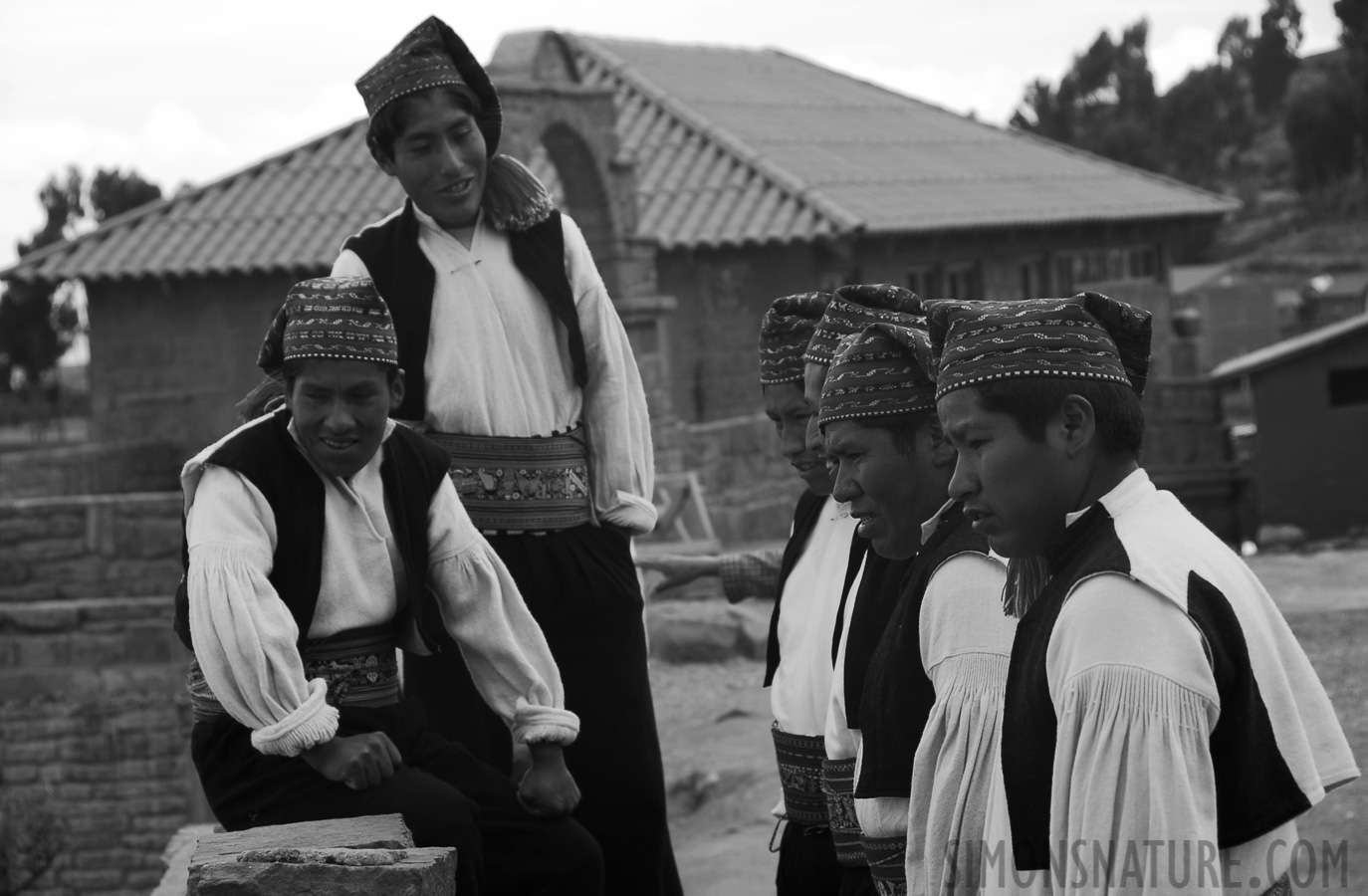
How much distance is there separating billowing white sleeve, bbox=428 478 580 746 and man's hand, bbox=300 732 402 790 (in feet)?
1.25

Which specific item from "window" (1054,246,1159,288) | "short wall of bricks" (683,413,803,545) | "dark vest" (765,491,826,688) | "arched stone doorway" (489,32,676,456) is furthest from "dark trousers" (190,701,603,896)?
"window" (1054,246,1159,288)

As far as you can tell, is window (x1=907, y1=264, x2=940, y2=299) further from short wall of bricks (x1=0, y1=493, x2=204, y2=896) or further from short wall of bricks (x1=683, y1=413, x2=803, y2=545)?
short wall of bricks (x1=0, y1=493, x2=204, y2=896)

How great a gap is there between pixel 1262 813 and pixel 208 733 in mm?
1999

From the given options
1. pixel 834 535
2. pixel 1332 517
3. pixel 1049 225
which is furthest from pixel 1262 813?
pixel 1049 225

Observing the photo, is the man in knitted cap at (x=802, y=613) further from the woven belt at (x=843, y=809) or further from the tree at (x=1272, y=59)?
the tree at (x=1272, y=59)

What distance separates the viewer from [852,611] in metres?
2.70

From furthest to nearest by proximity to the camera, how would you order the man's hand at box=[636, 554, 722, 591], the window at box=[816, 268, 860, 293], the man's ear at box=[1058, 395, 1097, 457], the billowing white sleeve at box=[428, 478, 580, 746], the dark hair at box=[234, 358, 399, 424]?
the window at box=[816, 268, 860, 293] < the man's hand at box=[636, 554, 722, 591] < the dark hair at box=[234, 358, 399, 424] < the billowing white sleeve at box=[428, 478, 580, 746] < the man's ear at box=[1058, 395, 1097, 457]

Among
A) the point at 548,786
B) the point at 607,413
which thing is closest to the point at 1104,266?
the point at 607,413

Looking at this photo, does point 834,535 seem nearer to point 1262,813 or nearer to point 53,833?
point 1262,813

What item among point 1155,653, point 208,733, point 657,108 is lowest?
point 208,733

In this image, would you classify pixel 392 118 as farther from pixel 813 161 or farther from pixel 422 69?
pixel 813 161

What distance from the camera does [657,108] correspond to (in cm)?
1767

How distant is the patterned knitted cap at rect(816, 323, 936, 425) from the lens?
2.54 meters

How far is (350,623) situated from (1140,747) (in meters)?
1.81
